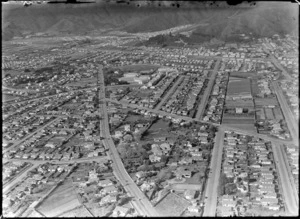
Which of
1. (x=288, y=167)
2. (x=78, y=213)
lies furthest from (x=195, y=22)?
(x=78, y=213)

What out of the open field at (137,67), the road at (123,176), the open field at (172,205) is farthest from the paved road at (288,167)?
the open field at (137,67)

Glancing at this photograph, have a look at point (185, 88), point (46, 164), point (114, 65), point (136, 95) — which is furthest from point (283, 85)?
point (114, 65)

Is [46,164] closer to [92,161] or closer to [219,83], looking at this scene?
[92,161]

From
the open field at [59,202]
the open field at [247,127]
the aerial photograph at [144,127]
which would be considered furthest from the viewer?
the open field at [247,127]

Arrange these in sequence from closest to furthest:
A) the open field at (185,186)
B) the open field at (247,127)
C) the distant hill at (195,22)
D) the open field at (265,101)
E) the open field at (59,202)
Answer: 1. the open field at (59,202)
2. the open field at (185,186)
3. the open field at (247,127)
4. the open field at (265,101)
5. the distant hill at (195,22)

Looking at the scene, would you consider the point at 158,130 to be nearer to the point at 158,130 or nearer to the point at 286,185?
the point at 158,130

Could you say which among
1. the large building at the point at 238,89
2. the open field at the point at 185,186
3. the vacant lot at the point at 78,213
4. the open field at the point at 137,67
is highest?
the vacant lot at the point at 78,213

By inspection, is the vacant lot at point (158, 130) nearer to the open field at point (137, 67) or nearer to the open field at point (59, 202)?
the open field at point (59, 202)
